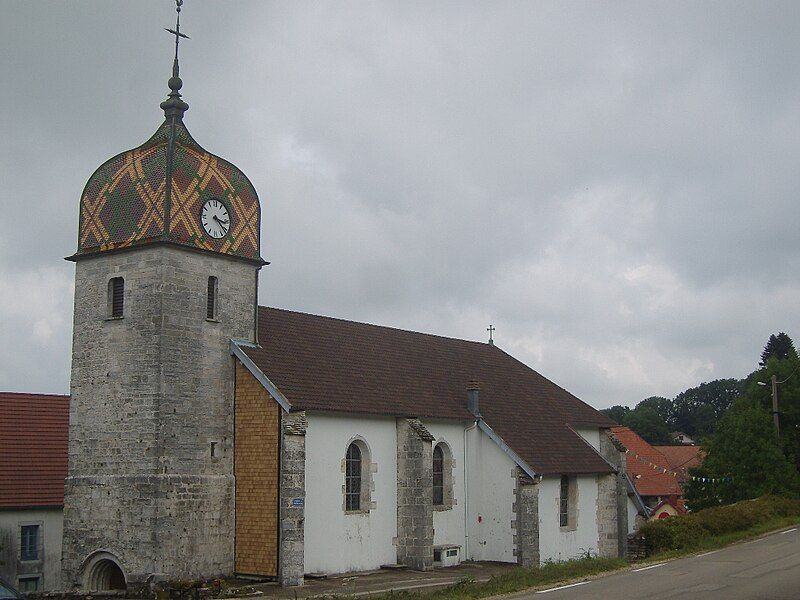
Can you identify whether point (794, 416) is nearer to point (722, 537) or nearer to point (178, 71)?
point (722, 537)

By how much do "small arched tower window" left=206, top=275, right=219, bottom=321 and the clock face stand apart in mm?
1201

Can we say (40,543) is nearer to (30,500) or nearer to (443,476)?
(30,500)

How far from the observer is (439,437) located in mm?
30234

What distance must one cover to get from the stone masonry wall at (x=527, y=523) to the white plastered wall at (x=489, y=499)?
295mm

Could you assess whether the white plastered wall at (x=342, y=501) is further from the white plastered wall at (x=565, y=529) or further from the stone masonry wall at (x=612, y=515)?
the stone masonry wall at (x=612, y=515)

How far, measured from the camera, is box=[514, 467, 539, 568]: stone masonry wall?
2958cm

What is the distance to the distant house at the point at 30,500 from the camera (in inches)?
1172

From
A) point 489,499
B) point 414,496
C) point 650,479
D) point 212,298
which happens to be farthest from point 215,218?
point 650,479

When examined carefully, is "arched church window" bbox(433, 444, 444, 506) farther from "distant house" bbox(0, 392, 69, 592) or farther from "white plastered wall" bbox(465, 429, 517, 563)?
"distant house" bbox(0, 392, 69, 592)

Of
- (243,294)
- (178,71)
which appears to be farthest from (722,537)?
(178,71)

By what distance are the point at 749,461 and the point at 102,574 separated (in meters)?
26.9

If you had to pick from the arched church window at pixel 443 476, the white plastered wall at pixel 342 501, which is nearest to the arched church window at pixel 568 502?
the arched church window at pixel 443 476

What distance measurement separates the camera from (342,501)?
26.0 metres

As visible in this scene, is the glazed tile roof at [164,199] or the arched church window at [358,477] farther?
the arched church window at [358,477]
